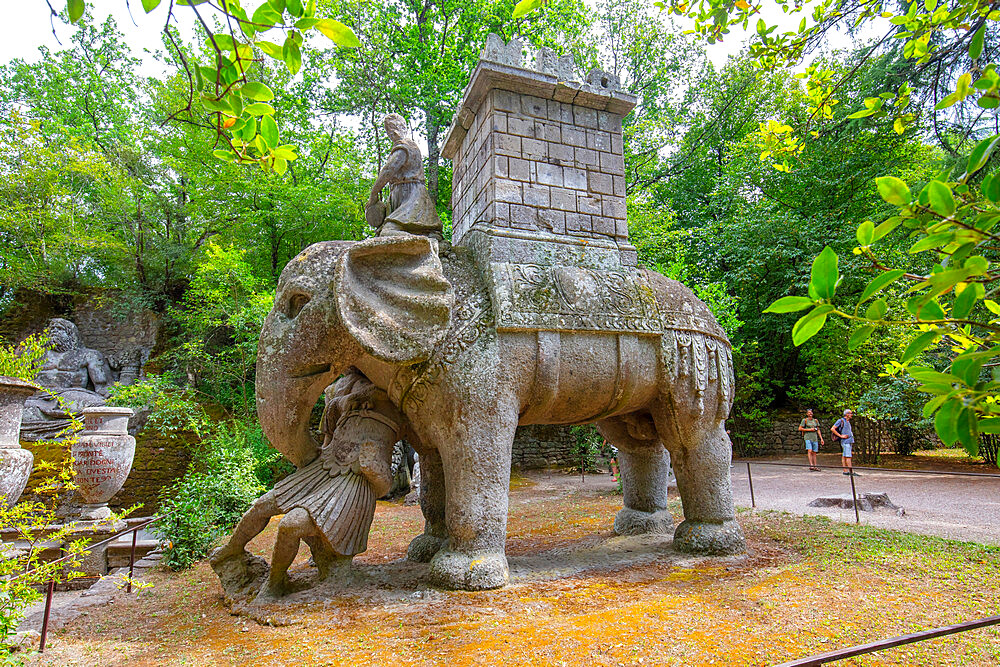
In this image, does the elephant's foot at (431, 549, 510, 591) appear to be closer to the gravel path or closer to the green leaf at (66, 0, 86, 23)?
the green leaf at (66, 0, 86, 23)

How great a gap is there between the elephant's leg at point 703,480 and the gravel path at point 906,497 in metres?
1.96

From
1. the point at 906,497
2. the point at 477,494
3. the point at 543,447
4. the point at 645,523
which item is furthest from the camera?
the point at 543,447

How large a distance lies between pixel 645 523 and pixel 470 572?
2.03m

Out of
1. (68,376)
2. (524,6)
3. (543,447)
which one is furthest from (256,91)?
(68,376)

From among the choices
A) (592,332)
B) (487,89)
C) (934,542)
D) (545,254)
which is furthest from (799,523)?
(487,89)

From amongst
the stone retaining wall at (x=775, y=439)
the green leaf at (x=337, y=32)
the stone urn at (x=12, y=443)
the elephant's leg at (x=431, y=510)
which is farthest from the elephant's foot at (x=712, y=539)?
the stone retaining wall at (x=775, y=439)

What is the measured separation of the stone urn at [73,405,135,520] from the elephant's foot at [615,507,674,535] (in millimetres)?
5257

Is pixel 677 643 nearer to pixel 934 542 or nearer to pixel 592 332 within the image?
pixel 592 332

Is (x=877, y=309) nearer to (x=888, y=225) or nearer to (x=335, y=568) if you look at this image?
(x=888, y=225)

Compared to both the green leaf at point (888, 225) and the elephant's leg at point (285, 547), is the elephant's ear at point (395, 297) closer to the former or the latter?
the elephant's leg at point (285, 547)

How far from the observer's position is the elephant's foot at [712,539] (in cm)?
395

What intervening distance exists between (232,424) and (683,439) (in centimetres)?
997

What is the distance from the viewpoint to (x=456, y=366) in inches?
133

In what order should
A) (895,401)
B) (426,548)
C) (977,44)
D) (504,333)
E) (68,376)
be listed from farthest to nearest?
1. (68,376)
2. (895,401)
3. (426,548)
4. (504,333)
5. (977,44)
